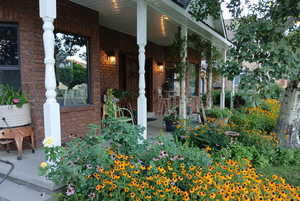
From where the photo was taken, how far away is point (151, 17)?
5.00 meters

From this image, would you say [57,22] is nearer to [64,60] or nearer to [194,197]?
[64,60]

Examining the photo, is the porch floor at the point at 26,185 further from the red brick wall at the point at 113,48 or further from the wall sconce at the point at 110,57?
the wall sconce at the point at 110,57

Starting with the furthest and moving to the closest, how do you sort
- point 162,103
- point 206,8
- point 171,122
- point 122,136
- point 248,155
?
point 162,103, point 171,122, point 206,8, point 248,155, point 122,136

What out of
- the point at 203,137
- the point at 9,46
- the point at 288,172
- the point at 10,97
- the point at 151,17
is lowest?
the point at 288,172

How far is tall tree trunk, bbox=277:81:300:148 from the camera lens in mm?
4371

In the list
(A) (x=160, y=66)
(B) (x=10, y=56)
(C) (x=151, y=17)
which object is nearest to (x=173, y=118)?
(C) (x=151, y=17)

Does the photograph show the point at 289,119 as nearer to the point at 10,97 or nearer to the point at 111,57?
the point at 111,57

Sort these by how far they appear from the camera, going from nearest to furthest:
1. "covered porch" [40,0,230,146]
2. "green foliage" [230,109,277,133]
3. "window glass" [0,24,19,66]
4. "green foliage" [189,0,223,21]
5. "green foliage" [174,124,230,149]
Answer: "covered porch" [40,0,230,146] < "window glass" [0,24,19,66] < "green foliage" [174,124,230,149] < "green foliage" [189,0,223,21] < "green foliage" [230,109,277,133]

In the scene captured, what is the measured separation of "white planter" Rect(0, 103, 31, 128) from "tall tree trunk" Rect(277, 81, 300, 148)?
16.2 feet

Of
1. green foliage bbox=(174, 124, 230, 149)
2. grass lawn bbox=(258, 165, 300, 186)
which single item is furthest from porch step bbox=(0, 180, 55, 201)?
grass lawn bbox=(258, 165, 300, 186)

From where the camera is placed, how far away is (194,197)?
194 cm

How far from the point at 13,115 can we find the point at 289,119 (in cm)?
515

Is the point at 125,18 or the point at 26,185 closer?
the point at 26,185

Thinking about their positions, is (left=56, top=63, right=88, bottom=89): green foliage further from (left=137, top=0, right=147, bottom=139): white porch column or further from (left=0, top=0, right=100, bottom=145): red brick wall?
(left=137, top=0, right=147, bottom=139): white porch column
